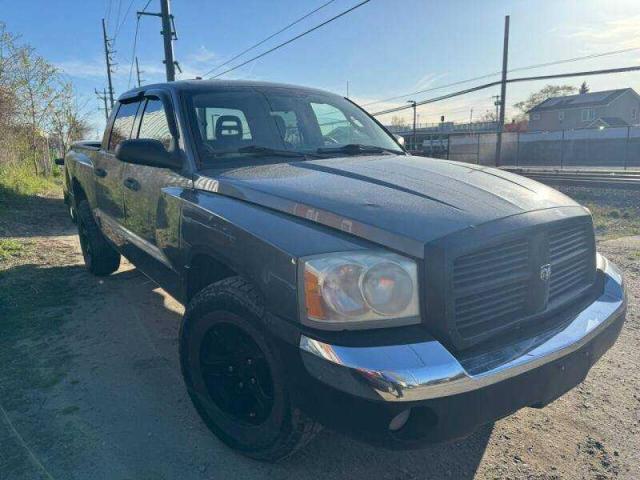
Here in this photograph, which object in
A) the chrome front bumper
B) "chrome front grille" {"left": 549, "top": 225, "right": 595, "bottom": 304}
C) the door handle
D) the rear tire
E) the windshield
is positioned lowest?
the rear tire

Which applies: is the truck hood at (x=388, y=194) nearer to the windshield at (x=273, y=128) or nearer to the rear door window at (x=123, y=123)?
the windshield at (x=273, y=128)

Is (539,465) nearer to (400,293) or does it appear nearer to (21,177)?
(400,293)

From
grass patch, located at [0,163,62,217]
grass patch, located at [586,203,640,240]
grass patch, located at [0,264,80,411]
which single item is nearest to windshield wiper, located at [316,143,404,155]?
grass patch, located at [0,264,80,411]

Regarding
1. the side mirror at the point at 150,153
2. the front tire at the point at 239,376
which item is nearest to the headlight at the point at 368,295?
the front tire at the point at 239,376

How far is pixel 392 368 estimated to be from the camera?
1.67 metres

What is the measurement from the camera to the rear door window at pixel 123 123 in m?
4.15

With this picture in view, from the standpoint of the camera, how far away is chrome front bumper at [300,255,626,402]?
1666mm

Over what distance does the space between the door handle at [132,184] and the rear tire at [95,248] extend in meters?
1.52

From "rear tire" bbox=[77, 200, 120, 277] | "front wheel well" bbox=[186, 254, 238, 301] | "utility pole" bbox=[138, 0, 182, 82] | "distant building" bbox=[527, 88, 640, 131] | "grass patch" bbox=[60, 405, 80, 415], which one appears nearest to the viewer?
"front wheel well" bbox=[186, 254, 238, 301]

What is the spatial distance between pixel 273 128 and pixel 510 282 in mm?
1868

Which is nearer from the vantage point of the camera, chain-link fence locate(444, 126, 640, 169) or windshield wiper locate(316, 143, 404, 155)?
windshield wiper locate(316, 143, 404, 155)

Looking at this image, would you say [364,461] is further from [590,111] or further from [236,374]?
[590,111]

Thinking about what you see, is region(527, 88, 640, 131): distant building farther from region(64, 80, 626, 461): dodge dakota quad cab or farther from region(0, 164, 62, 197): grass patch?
region(64, 80, 626, 461): dodge dakota quad cab

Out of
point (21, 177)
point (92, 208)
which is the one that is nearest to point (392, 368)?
point (92, 208)
